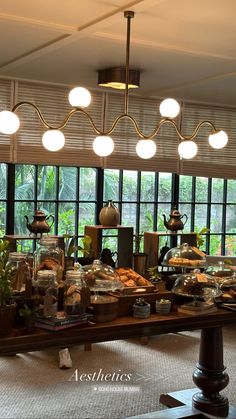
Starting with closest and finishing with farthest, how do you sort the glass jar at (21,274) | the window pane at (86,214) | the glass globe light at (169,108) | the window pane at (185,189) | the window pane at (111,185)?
the glass jar at (21,274)
the glass globe light at (169,108)
the window pane at (86,214)
the window pane at (111,185)
the window pane at (185,189)

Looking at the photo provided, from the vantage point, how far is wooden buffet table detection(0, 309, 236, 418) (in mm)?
2684

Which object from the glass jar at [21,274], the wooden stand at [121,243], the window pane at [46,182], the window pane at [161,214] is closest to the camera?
the glass jar at [21,274]

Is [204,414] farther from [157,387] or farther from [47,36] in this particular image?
[47,36]

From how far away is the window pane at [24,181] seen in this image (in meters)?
5.80

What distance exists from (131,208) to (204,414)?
10.5ft

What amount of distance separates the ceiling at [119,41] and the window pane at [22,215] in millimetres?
1246

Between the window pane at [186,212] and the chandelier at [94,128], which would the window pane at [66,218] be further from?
the chandelier at [94,128]

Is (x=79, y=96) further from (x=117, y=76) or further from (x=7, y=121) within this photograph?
(x=117, y=76)

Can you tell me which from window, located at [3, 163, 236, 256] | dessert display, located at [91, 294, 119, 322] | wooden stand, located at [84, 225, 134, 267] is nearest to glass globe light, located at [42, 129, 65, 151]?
dessert display, located at [91, 294, 119, 322]

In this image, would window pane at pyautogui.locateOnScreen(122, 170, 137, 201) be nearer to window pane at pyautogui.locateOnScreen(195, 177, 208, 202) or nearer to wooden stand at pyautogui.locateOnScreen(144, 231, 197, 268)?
wooden stand at pyautogui.locateOnScreen(144, 231, 197, 268)

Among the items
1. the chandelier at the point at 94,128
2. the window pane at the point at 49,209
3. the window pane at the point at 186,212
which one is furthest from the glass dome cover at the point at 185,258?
the window pane at the point at 186,212

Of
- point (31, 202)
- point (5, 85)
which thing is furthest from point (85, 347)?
point (5, 85)

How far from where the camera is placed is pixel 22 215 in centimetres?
582

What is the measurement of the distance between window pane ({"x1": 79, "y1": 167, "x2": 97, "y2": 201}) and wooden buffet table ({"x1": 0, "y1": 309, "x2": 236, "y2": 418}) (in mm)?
2679
